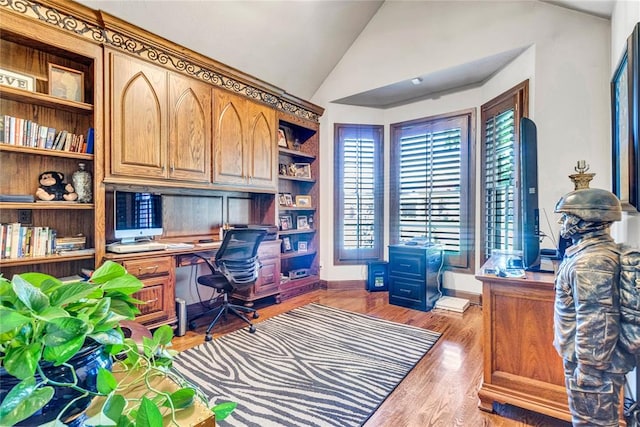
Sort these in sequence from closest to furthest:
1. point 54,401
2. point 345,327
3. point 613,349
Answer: point 54,401, point 613,349, point 345,327

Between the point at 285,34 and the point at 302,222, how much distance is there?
2.36 m

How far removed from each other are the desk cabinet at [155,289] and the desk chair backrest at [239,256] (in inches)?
17.0

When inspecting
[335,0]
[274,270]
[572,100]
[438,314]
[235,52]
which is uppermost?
[335,0]

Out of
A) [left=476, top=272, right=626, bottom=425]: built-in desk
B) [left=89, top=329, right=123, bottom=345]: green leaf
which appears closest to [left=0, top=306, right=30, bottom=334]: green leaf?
[left=89, top=329, right=123, bottom=345]: green leaf

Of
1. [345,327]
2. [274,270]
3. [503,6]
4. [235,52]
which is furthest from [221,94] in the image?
[503,6]

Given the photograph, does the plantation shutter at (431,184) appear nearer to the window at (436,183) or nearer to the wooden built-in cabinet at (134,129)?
the window at (436,183)

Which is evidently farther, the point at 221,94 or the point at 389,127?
the point at 389,127

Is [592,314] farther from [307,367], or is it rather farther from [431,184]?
[431,184]

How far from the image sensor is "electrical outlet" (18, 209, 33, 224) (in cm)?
229

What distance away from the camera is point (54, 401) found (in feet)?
1.76

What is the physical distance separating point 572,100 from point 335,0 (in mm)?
2547

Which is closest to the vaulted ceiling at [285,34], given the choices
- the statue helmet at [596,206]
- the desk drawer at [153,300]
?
the statue helmet at [596,206]

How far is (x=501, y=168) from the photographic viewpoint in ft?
10.6

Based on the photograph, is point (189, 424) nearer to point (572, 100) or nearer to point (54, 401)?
point (54, 401)
